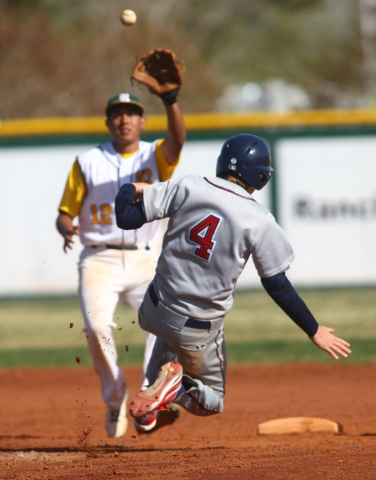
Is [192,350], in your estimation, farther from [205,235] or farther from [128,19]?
[128,19]

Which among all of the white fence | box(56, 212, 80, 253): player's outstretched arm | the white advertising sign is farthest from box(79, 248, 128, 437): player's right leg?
the white advertising sign

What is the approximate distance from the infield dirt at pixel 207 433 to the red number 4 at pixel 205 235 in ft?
3.22

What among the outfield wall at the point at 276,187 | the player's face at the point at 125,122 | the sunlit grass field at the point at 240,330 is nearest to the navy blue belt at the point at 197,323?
the player's face at the point at 125,122

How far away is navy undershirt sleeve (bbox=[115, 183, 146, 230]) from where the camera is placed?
3.16 meters

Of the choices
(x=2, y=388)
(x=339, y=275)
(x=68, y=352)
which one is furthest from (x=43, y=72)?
(x=2, y=388)

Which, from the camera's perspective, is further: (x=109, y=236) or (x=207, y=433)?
(x=207, y=433)

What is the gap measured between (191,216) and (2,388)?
3742 millimetres

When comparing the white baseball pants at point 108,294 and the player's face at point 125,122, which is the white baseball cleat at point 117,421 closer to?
the white baseball pants at point 108,294

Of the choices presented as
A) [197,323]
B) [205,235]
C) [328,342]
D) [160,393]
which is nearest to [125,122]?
[205,235]

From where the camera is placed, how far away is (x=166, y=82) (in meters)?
4.03

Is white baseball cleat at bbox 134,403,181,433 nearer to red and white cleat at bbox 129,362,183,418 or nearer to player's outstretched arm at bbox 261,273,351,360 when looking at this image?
red and white cleat at bbox 129,362,183,418

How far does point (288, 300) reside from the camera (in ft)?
10.3

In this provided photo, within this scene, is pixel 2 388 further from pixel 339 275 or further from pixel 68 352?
pixel 339 275

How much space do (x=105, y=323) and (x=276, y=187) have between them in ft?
22.6
